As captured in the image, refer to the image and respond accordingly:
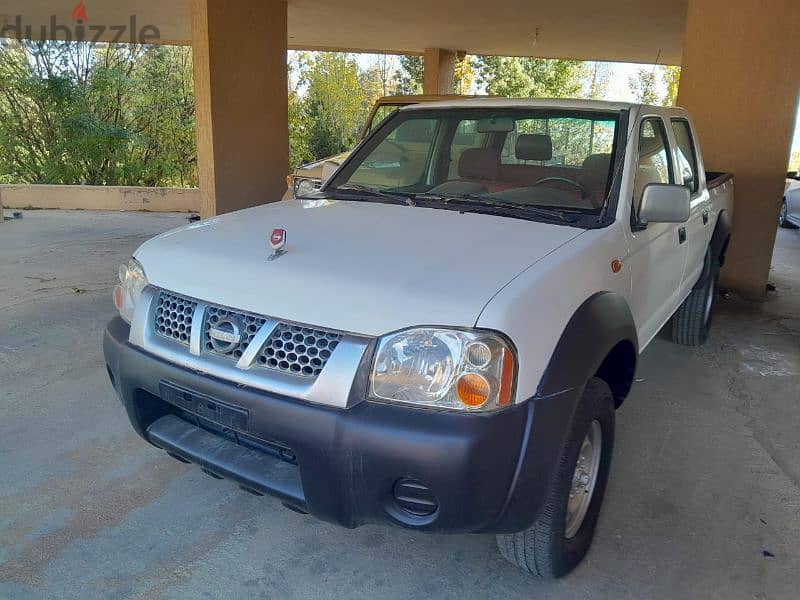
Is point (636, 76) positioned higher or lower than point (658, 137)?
higher

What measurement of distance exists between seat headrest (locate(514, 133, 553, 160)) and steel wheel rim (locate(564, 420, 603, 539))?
1601 mm

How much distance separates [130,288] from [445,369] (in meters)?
1.48

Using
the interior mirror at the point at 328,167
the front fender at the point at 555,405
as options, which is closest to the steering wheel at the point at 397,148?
the front fender at the point at 555,405

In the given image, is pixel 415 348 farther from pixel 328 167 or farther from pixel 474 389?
pixel 328 167

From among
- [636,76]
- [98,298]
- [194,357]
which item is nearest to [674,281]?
[194,357]

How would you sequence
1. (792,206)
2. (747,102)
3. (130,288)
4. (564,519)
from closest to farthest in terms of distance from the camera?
(564,519) → (130,288) → (747,102) → (792,206)

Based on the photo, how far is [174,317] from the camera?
2.42 metres

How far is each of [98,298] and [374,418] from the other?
4928 millimetres

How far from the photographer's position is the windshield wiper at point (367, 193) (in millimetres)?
3278

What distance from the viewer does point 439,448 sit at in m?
1.87

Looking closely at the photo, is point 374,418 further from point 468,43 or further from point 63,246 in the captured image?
point 468,43

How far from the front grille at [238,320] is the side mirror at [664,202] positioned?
5.77 feet

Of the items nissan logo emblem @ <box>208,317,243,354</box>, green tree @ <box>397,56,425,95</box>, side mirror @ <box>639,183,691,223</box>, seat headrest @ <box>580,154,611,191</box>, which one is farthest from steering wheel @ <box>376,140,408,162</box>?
green tree @ <box>397,56,425,95</box>

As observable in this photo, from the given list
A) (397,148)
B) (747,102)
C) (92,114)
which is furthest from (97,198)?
(747,102)
